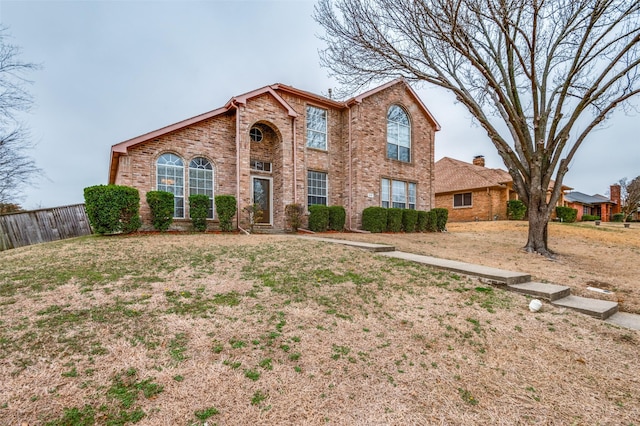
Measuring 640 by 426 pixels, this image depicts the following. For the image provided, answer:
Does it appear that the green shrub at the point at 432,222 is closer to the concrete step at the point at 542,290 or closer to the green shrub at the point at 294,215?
the green shrub at the point at 294,215

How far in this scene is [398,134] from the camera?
1528 centimetres

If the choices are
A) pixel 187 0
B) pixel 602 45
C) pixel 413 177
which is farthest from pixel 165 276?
pixel 413 177

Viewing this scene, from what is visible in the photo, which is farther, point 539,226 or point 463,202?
point 463,202

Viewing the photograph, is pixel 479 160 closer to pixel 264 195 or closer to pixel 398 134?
pixel 398 134

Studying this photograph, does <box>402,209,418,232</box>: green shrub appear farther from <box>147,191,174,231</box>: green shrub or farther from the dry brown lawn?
<box>147,191,174,231</box>: green shrub

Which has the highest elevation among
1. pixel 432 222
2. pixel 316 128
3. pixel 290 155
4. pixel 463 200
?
pixel 316 128

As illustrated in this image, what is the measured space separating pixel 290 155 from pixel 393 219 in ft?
17.5

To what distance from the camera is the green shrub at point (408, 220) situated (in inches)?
554

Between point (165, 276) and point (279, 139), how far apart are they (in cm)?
872

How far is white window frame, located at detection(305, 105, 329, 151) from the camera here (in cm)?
1322

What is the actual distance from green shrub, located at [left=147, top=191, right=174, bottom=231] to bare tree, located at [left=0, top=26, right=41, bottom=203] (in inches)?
354

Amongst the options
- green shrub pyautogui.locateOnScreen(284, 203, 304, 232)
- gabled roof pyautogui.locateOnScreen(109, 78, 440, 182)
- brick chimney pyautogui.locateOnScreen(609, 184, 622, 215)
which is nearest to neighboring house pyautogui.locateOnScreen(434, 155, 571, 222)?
gabled roof pyautogui.locateOnScreen(109, 78, 440, 182)

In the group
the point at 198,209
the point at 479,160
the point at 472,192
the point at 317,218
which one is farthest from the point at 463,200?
the point at 198,209

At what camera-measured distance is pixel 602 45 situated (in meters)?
8.34
